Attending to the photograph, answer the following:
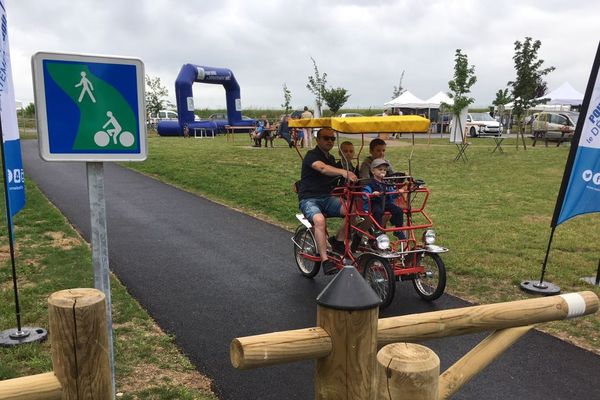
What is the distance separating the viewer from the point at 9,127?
4203 mm

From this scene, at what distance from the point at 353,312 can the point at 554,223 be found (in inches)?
188

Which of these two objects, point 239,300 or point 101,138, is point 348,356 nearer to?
point 101,138

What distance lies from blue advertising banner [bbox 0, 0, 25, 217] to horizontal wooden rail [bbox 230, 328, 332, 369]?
3.34 m

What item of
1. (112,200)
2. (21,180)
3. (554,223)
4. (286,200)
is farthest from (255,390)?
(112,200)

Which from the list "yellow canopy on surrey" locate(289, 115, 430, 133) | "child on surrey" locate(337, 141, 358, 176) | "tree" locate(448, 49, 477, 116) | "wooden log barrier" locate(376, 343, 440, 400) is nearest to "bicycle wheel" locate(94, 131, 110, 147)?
"wooden log barrier" locate(376, 343, 440, 400)

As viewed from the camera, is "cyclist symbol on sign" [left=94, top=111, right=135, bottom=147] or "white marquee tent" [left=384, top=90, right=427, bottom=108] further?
"white marquee tent" [left=384, top=90, right=427, bottom=108]

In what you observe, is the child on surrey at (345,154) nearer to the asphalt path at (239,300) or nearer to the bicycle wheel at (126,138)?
the asphalt path at (239,300)

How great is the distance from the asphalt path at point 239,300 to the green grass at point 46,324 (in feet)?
0.53

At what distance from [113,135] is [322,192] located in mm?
3731

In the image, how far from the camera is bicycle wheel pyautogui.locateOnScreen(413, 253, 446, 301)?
521cm

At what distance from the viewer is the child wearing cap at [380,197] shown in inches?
214

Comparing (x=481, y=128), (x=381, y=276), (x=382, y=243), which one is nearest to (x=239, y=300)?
(x=381, y=276)

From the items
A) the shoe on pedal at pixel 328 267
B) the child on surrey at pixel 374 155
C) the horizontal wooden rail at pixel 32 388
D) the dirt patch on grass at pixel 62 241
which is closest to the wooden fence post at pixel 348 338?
the horizontal wooden rail at pixel 32 388

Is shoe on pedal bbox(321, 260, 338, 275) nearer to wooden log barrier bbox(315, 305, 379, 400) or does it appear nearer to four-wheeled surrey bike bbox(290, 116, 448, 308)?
four-wheeled surrey bike bbox(290, 116, 448, 308)
